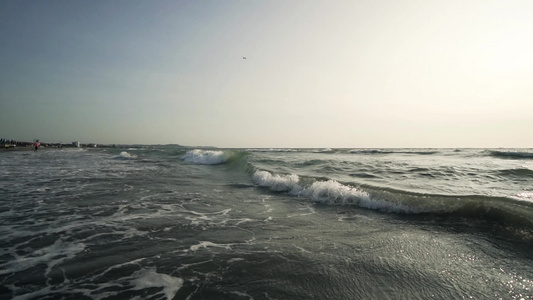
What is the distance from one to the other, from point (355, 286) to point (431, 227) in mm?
4097

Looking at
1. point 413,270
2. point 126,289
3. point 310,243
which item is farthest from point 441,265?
point 126,289

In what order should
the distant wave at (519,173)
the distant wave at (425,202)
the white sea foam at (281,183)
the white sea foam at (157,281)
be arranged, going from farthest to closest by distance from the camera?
the distant wave at (519,173)
the white sea foam at (281,183)
the distant wave at (425,202)
the white sea foam at (157,281)

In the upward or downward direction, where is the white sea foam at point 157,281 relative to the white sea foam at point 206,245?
upward

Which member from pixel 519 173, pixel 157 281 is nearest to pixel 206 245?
pixel 157 281

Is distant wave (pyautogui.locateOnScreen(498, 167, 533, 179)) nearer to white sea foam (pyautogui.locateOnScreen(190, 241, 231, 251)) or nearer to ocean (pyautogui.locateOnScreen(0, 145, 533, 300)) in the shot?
ocean (pyautogui.locateOnScreen(0, 145, 533, 300))

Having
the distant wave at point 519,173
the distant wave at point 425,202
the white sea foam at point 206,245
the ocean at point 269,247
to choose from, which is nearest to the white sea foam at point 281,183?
the distant wave at point 425,202

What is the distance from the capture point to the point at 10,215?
23.9 ft

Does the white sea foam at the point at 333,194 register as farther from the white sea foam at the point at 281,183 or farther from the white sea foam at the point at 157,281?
the white sea foam at the point at 157,281

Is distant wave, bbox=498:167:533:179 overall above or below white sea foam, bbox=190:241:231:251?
above

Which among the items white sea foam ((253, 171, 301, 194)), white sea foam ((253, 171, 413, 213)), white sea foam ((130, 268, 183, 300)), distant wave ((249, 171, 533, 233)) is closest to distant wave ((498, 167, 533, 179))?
distant wave ((249, 171, 533, 233))

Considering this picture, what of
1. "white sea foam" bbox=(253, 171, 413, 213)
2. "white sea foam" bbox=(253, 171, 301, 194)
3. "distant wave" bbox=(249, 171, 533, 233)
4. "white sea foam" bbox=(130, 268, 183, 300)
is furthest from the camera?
"white sea foam" bbox=(253, 171, 301, 194)

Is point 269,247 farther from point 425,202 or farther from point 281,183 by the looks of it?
point 281,183

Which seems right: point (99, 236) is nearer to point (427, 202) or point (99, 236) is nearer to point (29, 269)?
point (29, 269)

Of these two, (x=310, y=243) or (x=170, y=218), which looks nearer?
(x=310, y=243)
